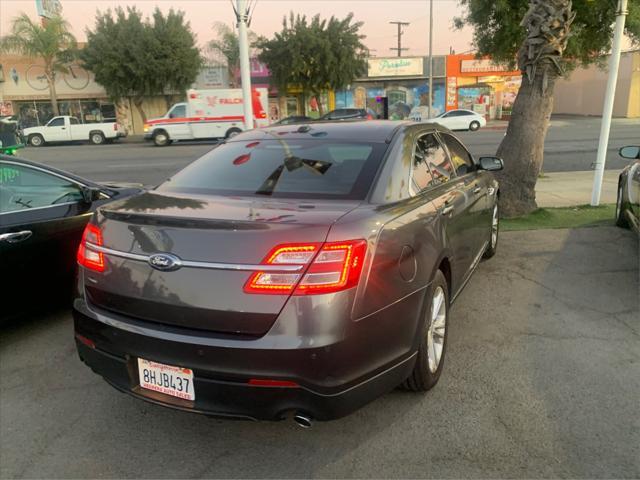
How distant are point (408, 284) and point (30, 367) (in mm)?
2852

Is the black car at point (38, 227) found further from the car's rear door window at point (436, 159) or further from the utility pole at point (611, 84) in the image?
the utility pole at point (611, 84)

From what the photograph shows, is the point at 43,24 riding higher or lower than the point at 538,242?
higher

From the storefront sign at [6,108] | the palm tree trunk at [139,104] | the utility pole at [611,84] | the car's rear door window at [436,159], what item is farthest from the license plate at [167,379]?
the storefront sign at [6,108]

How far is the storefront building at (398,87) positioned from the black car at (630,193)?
34.3m

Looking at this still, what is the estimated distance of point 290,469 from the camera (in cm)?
265

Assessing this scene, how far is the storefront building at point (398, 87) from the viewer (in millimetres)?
39906

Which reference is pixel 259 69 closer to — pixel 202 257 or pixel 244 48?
pixel 244 48

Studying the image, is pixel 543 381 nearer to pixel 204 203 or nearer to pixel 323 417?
pixel 323 417

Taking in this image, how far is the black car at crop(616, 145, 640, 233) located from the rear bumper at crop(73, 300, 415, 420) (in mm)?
4448

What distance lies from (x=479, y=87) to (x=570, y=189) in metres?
32.4

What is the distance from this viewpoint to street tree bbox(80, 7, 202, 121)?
3238 cm

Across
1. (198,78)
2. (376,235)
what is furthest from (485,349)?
(198,78)

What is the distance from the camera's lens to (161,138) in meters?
27.2

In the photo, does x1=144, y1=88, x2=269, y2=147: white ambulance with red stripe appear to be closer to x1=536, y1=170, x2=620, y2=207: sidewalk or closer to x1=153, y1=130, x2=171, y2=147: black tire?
x1=153, y1=130, x2=171, y2=147: black tire
